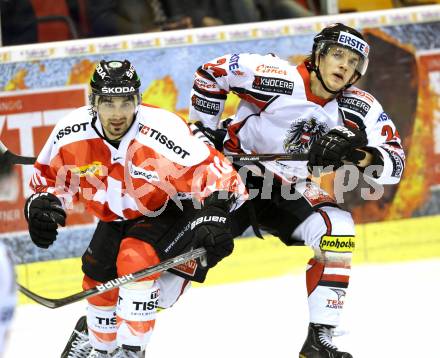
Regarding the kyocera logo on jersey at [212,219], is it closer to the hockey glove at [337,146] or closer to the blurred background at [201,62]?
the hockey glove at [337,146]

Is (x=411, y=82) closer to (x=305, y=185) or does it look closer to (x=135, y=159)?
(x=305, y=185)

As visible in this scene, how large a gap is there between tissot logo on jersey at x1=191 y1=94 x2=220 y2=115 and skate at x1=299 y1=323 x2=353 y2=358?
3.41 feet

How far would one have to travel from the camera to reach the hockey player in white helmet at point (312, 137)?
15.8ft

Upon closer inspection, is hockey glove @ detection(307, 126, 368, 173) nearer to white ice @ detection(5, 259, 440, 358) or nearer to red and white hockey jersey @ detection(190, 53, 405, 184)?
red and white hockey jersey @ detection(190, 53, 405, 184)

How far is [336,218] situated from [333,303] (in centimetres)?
34

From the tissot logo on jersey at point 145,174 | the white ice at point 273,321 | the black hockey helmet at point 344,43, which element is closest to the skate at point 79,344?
the white ice at point 273,321

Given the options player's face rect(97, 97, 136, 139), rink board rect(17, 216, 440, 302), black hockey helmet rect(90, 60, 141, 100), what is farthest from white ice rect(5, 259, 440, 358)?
black hockey helmet rect(90, 60, 141, 100)

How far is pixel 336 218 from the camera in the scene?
483 cm

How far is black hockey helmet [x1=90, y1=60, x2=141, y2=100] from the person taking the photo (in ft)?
14.4

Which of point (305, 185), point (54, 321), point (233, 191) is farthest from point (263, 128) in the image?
point (54, 321)

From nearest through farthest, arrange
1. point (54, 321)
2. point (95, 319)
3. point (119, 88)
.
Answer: point (119, 88) → point (95, 319) → point (54, 321)

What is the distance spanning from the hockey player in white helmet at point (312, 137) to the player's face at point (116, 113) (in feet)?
2.50

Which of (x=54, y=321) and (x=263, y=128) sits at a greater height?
(x=263, y=128)

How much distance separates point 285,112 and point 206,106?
1.26 ft
